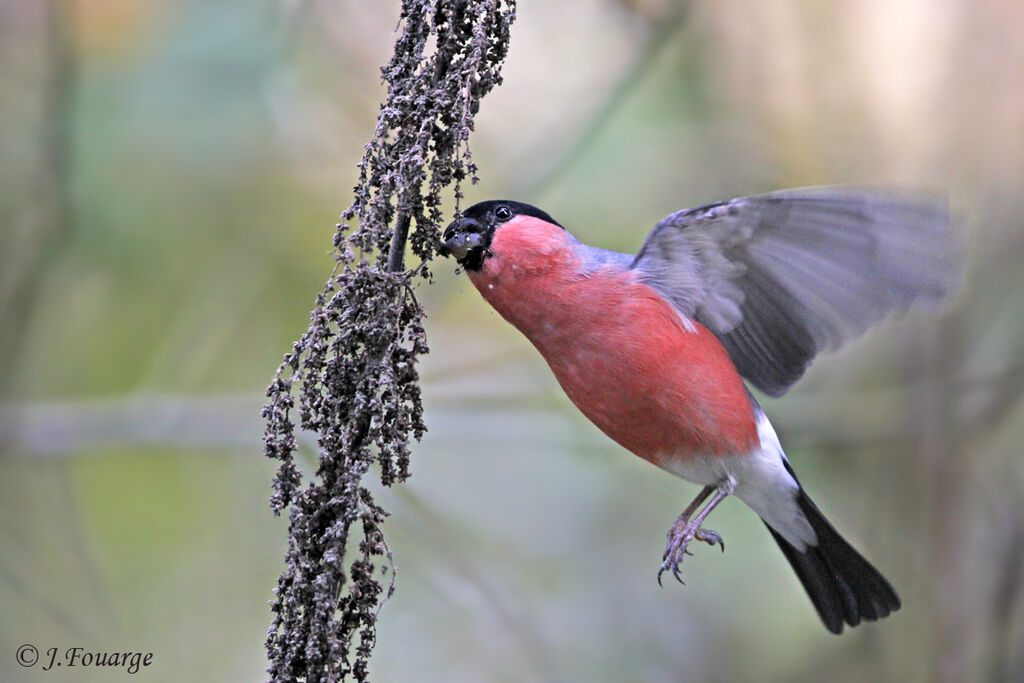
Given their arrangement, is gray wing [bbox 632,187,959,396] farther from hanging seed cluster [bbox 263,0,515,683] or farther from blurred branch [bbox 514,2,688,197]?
blurred branch [bbox 514,2,688,197]

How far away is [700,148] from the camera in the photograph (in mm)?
4422

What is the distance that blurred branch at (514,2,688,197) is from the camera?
4066mm

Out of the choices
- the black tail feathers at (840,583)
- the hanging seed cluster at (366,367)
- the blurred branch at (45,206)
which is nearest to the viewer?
the hanging seed cluster at (366,367)

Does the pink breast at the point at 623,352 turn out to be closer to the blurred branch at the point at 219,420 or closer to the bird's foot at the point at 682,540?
the bird's foot at the point at 682,540

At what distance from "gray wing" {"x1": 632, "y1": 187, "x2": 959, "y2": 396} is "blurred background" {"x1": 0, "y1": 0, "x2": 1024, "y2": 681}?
1.38 meters

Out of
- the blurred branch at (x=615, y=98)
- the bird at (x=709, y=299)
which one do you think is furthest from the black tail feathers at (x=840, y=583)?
the blurred branch at (x=615, y=98)

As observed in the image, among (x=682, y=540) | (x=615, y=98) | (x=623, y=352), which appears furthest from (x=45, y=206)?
(x=682, y=540)

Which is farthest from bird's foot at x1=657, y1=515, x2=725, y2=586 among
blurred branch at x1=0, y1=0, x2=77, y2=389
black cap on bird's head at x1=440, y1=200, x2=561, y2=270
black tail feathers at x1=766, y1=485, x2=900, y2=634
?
blurred branch at x1=0, y1=0, x2=77, y2=389

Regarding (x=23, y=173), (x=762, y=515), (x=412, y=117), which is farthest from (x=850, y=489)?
(x=23, y=173)

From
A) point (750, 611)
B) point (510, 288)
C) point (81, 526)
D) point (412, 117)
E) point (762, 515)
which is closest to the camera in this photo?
point (412, 117)

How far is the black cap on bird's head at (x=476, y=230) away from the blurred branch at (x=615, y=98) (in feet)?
5.00

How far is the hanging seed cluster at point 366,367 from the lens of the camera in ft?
5.32

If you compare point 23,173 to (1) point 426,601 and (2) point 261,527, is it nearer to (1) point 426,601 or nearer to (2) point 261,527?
(2) point 261,527

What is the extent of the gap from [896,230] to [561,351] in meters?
0.75
